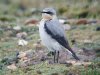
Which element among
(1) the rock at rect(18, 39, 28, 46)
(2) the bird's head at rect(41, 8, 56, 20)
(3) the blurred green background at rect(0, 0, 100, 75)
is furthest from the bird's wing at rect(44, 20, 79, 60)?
(1) the rock at rect(18, 39, 28, 46)

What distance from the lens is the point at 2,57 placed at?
887 centimetres

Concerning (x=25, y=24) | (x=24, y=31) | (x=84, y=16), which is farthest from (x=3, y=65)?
(x=84, y=16)

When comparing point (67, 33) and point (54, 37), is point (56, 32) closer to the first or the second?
point (54, 37)

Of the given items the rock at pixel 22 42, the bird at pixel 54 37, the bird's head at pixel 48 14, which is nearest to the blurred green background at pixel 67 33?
the rock at pixel 22 42

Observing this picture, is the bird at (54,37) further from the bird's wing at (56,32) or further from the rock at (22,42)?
the rock at (22,42)

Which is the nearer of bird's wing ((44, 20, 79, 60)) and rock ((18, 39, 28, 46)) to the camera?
bird's wing ((44, 20, 79, 60))

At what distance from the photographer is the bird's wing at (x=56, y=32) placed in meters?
8.20

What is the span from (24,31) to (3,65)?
2769mm

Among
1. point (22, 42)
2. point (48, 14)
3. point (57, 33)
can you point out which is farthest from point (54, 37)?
point (22, 42)

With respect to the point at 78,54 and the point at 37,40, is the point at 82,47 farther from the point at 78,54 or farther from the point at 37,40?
the point at 37,40

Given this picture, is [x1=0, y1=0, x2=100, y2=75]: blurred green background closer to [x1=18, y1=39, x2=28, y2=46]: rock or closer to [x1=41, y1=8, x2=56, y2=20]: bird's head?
[x1=18, y1=39, x2=28, y2=46]: rock

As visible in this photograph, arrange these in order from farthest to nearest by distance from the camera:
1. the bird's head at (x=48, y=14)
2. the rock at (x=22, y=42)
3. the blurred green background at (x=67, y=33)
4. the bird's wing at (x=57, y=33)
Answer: the rock at (x=22, y=42)
the bird's head at (x=48, y=14)
the bird's wing at (x=57, y=33)
the blurred green background at (x=67, y=33)

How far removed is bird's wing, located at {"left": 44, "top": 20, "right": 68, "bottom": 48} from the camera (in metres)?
8.20

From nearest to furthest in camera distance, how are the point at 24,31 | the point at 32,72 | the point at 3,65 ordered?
1. the point at 32,72
2. the point at 3,65
3. the point at 24,31
